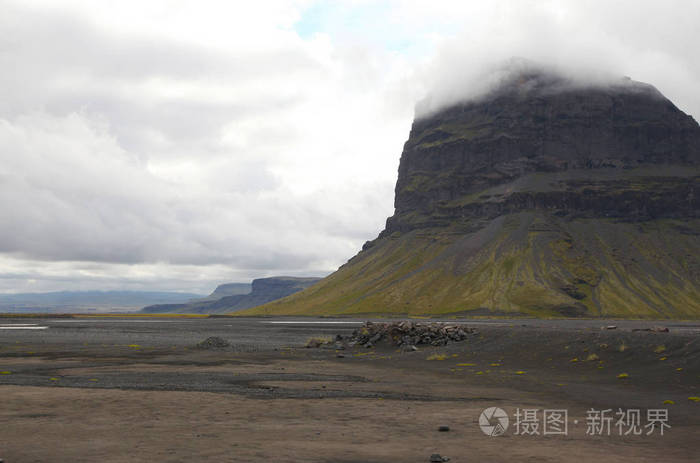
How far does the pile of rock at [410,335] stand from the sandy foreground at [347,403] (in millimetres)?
8693

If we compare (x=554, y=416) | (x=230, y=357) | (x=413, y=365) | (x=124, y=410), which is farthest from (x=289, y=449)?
(x=230, y=357)

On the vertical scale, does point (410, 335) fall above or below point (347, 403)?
below

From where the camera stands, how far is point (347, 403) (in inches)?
888

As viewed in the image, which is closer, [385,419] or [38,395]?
[385,419]

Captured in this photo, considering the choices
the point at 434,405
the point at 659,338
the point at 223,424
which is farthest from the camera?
the point at 659,338

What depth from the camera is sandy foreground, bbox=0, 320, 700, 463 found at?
14.2 m

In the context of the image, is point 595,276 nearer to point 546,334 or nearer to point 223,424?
point 546,334

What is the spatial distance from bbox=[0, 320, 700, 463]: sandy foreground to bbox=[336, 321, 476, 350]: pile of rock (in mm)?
8693

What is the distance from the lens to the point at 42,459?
12898 mm

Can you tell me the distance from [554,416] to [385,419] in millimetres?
5707

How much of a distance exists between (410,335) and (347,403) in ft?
112

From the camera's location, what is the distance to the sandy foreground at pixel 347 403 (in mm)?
14250

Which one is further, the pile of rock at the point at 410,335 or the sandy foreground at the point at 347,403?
the pile of rock at the point at 410,335

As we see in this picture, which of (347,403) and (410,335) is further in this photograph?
(410,335)
